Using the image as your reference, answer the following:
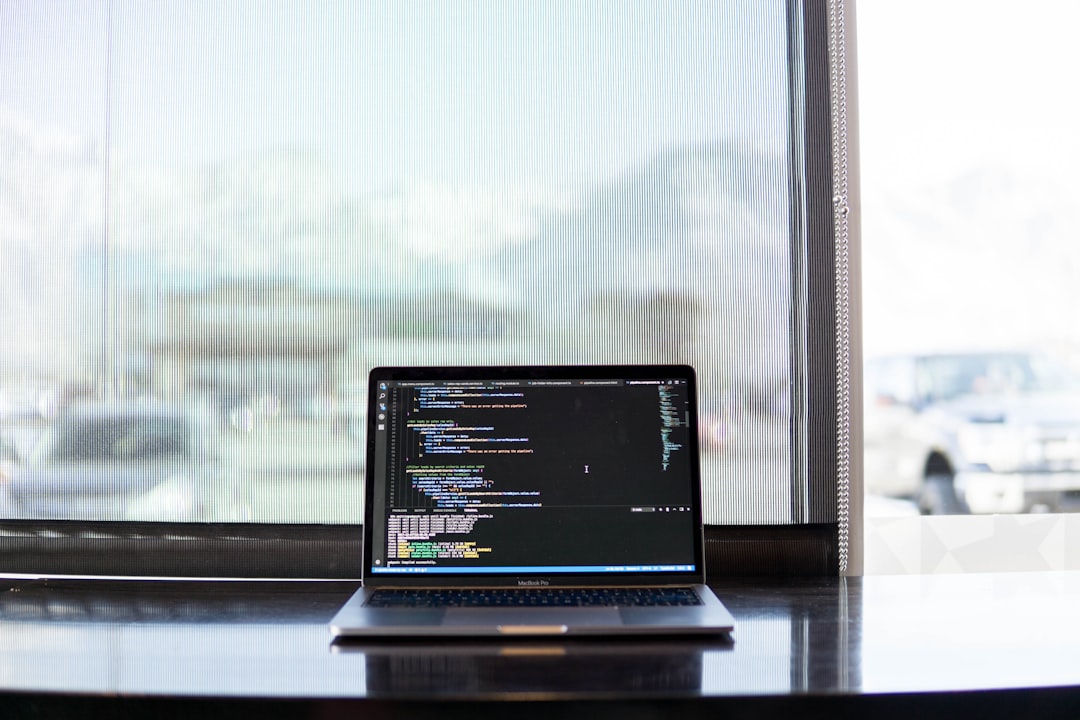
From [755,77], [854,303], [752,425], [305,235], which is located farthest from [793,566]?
[305,235]

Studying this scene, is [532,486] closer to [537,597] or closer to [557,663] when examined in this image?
[537,597]

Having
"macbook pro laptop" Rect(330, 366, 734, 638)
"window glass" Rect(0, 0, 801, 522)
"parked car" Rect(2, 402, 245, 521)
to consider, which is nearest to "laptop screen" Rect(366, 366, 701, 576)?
"macbook pro laptop" Rect(330, 366, 734, 638)

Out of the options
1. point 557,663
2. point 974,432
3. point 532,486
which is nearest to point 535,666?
point 557,663

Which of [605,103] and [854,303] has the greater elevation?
[605,103]

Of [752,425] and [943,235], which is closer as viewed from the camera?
[752,425]

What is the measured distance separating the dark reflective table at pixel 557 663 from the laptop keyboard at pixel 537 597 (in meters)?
0.09

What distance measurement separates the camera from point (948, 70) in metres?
1.52

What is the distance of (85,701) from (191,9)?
1082 mm

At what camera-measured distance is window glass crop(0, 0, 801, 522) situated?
4.28 ft

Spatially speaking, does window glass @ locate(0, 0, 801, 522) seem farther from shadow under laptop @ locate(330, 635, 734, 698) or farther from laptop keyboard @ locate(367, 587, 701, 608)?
shadow under laptop @ locate(330, 635, 734, 698)

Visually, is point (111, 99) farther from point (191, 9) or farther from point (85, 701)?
point (85, 701)

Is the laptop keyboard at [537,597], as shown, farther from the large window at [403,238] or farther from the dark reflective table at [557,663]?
the large window at [403,238]

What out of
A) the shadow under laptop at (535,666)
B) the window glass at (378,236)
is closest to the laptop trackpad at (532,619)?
the shadow under laptop at (535,666)

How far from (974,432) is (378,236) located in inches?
62.6
